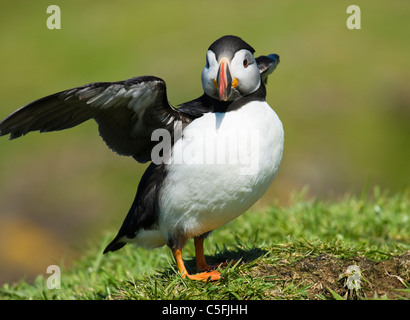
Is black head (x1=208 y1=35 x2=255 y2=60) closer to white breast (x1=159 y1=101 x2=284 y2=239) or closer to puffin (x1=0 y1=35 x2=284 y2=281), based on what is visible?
puffin (x1=0 y1=35 x2=284 y2=281)

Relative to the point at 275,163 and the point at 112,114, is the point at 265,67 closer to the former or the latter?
the point at 275,163

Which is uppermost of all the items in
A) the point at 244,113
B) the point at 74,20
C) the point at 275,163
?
Answer: the point at 74,20

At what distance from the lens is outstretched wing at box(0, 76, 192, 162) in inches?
155

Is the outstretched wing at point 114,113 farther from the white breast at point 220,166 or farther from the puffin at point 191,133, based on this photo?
the white breast at point 220,166

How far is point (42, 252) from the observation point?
975 cm

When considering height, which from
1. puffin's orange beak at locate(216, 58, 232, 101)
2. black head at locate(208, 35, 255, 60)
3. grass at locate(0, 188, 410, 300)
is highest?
A: black head at locate(208, 35, 255, 60)

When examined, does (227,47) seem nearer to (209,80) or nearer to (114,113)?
(209,80)

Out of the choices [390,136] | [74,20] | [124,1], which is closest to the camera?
[390,136]

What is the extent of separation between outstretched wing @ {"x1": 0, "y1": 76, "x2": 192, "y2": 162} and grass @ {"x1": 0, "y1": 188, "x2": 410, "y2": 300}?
1008 mm

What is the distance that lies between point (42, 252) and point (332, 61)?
22.5 feet

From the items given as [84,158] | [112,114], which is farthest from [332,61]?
[112,114]

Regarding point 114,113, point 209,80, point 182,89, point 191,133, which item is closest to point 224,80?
point 209,80

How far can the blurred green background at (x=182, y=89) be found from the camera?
407 inches

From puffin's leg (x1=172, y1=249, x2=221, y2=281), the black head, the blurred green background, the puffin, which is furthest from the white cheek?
the blurred green background
